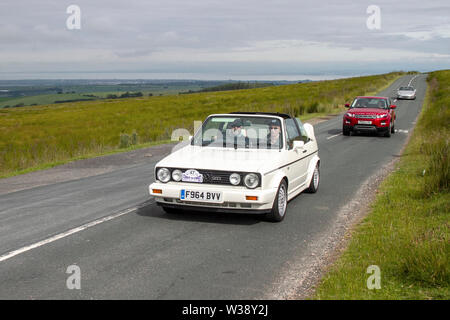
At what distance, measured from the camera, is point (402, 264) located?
4.84 m

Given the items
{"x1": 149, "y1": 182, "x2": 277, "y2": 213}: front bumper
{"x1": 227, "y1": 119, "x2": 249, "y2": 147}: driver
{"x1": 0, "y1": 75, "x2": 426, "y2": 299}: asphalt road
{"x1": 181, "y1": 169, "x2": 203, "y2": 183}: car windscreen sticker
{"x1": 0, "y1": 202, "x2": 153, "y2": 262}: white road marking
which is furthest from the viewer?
{"x1": 227, "y1": 119, "x2": 249, "y2": 147}: driver

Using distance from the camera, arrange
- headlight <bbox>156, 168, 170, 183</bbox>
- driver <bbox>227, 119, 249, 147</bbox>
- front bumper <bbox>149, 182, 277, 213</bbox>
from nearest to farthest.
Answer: front bumper <bbox>149, 182, 277, 213</bbox> → headlight <bbox>156, 168, 170, 183</bbox> → driver <bbox>227, 119, 249, 147</bbox>

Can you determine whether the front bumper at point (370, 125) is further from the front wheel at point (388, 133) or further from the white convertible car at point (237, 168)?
the white convertible car at point (237, 168)

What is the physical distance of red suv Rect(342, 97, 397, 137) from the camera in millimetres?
20125

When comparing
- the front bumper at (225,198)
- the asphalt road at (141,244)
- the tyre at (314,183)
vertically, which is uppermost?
the front bumper at (225,198)

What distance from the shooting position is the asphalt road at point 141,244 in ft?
15.3

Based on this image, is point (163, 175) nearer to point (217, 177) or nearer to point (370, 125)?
point (217, 177)

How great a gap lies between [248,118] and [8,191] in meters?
6.01

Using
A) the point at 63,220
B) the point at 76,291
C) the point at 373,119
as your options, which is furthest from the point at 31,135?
the point at 76,291

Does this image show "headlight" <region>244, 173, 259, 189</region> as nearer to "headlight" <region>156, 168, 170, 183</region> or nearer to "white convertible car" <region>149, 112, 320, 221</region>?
"white convertible car" <region>149, 112, 320, 221</region>

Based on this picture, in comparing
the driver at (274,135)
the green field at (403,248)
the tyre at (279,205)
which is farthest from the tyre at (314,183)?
the tyre at (279,205)

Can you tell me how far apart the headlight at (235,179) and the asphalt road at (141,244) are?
0.71 metres

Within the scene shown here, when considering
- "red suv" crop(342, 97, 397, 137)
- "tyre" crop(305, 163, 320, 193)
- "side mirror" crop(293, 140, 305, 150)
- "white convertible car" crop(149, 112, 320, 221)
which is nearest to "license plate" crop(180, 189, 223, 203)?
"white convertible car" crop(149, 112, 320, 221)

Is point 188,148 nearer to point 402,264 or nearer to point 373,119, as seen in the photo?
point 402,264
